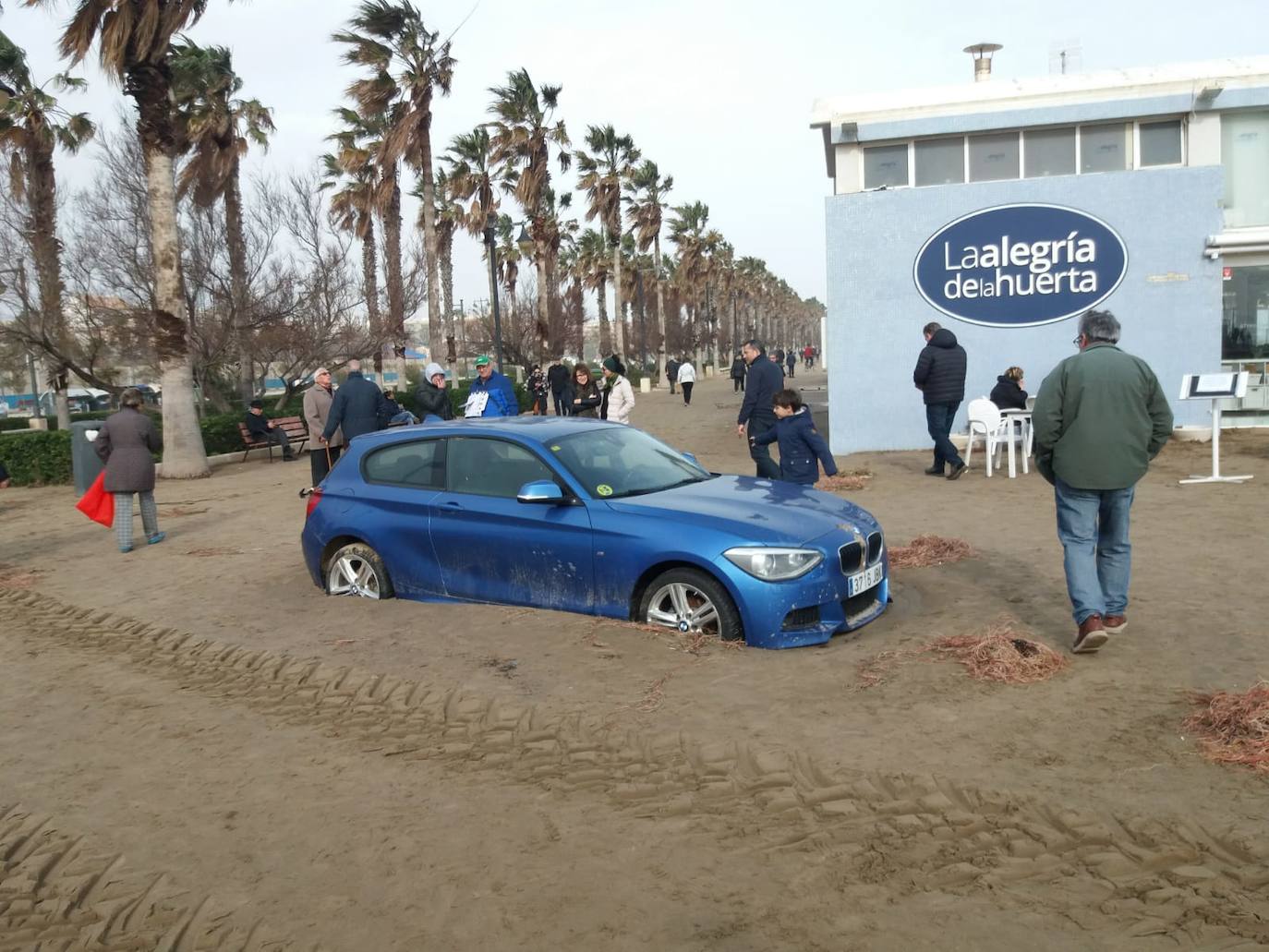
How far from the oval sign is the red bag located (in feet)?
37.6

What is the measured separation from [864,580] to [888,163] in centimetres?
1157

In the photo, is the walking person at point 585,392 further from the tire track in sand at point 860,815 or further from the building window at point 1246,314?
the tire track in sand at point 860,815

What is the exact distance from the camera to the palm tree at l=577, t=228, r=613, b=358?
201 ft

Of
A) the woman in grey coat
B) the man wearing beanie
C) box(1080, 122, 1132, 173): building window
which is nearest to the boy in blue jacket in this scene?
the man wearing beanie

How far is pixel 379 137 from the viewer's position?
34.0 meters

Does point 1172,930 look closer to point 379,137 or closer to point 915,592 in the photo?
point 915,592

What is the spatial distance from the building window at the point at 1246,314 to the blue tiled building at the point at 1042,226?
0.8 inches

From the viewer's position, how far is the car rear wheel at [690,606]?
605 cm

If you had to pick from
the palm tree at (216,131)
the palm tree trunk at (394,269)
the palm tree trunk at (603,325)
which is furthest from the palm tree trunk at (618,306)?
the palm tree at (216,131)

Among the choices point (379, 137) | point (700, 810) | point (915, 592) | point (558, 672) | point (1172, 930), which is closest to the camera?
point (1172, 930)

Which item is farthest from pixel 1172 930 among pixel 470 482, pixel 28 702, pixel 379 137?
pixel 379 137

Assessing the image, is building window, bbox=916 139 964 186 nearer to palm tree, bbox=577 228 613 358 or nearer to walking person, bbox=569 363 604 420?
walking person, bbox=569 363 604 420

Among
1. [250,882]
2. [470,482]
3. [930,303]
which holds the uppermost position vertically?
[930,303]

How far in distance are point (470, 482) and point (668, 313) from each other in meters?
64.4
